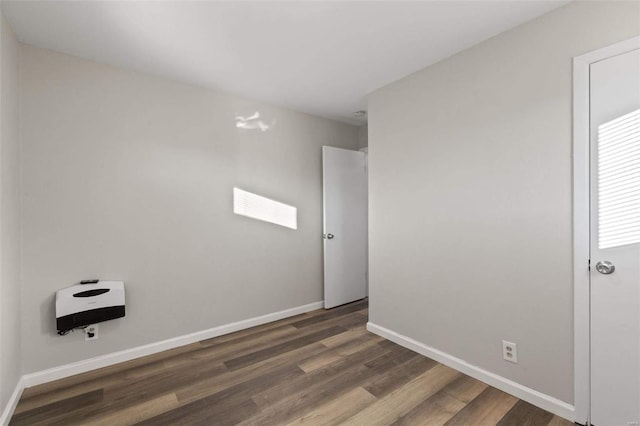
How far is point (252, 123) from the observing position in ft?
10.5

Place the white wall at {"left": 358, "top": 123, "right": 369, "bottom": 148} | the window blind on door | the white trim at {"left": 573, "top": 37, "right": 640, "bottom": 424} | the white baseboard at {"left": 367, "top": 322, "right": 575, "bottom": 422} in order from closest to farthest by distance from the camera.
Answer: the window blind on door → the white trim at {"left": 573, "top": 37, "right": 640, "bottom": 424} → the white baseboard at {"left": 367, "top": 322, "right": 575, "bottom": 422} → the white wall at {"left": 358, "top": 123, "right": 369, "bottom": 148}

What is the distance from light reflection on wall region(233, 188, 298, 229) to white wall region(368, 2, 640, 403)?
1.17 meters

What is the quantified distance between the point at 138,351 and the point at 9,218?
55.6 inches

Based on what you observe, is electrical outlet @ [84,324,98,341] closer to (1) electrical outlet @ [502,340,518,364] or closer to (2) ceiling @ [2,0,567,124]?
(2) ceiling @ [2,0,567,124]

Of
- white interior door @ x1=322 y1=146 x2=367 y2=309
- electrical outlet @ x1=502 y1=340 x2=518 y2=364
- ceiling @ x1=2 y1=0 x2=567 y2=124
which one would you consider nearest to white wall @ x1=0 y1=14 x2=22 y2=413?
ceiling @ x1=2 y1=0 x2=567 y2=124

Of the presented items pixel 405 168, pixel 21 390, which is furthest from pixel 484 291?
pixel 21 390

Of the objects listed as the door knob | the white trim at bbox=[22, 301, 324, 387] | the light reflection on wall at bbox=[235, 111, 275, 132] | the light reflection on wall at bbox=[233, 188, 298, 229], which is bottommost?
the white trim at bbox=[22, 301, 324, 387]

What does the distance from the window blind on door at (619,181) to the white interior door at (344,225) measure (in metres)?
2.57

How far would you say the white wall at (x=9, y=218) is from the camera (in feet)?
5.58

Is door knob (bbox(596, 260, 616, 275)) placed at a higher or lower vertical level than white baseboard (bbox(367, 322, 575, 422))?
higher

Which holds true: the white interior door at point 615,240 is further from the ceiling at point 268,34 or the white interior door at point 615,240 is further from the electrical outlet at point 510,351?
the ceiling at point 268,34

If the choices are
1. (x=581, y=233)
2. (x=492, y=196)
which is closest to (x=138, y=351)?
(x=492, y=196)

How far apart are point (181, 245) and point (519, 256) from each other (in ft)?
9.13

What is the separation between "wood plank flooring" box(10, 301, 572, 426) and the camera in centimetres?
178
